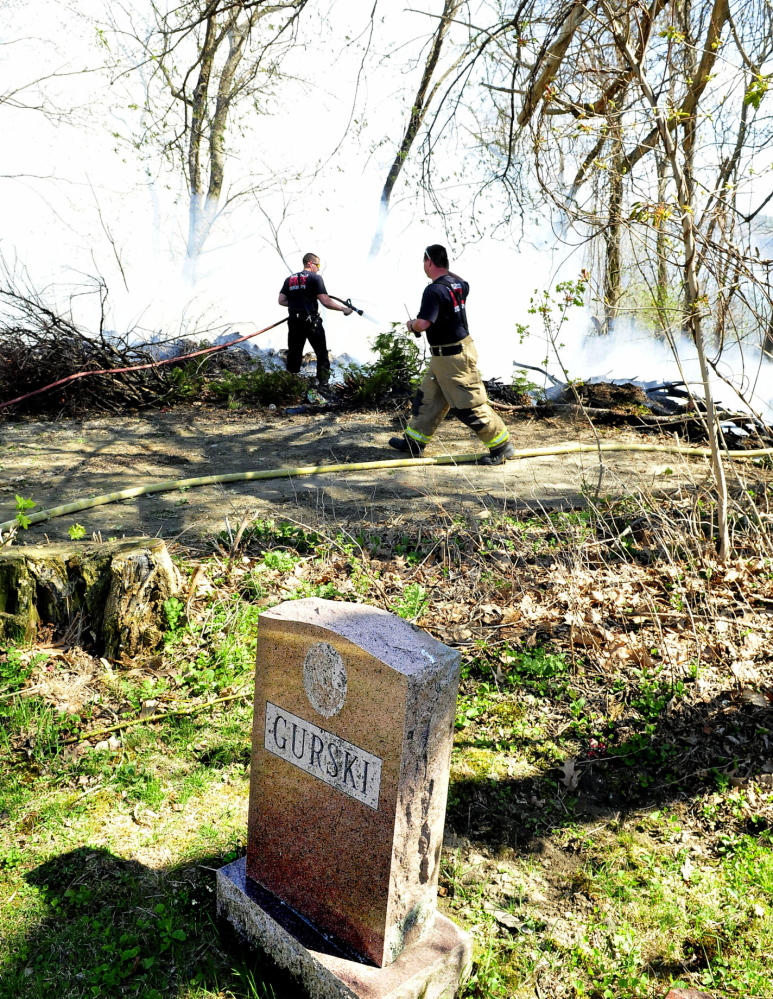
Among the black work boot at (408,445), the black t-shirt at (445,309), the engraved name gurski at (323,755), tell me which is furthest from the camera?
the black work boot at (408,445)

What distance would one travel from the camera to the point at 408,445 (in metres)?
7.88

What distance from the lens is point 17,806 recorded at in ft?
9.88

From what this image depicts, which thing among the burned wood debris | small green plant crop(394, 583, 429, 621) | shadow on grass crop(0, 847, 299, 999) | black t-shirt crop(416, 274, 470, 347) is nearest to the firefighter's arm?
the burned wood debris

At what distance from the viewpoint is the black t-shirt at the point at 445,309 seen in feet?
22.8

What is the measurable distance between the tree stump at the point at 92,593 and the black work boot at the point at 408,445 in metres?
4.12

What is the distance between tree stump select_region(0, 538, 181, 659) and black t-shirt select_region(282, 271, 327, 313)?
7338mm

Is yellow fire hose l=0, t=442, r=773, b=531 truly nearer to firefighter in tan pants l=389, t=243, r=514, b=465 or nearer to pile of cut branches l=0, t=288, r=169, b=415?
firefighter in tan pants l=389, t=243, r=514, b=465

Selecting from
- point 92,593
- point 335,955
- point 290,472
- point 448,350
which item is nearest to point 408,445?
point 448,350

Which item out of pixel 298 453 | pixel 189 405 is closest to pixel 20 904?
pixel 298 453

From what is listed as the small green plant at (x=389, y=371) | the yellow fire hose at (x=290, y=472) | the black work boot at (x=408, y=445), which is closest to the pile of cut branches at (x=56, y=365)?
the small green plant at (x=389, y=371)

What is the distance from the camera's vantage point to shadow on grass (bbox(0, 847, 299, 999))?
230 cm

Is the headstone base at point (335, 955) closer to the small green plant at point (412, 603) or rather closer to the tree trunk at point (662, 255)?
the small green plant at point (412, 603)

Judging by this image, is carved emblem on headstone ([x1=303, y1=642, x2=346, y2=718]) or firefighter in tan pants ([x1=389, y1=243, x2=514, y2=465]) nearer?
carved emblem on headstone ([x1=303, y1=642, x2=346, y2=718])

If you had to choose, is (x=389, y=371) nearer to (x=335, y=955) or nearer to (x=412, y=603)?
(x=412, y=603)
